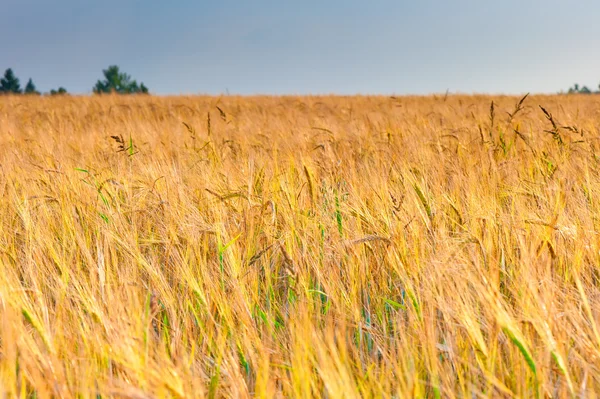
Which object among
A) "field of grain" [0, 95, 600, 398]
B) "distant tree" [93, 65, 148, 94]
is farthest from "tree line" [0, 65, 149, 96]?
"field of grain" [0, 95, 600, 398]

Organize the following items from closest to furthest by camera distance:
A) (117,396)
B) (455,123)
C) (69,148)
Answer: (117,396) → (69,148) → (455,123)

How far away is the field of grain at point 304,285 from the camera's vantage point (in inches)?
35.0

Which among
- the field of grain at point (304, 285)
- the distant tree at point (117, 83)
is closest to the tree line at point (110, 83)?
the distant tree at point (117, 83)

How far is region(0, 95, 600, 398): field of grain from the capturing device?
89cm

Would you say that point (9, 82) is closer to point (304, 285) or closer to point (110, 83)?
point (110, 83)

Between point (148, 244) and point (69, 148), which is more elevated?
point (69, 148)

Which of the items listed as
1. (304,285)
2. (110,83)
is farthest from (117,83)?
(304,285)

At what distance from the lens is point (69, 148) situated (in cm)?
379

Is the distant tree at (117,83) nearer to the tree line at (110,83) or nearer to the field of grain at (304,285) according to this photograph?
the tree line at (110,83)

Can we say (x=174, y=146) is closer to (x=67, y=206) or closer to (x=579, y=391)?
(x=67, y=206)

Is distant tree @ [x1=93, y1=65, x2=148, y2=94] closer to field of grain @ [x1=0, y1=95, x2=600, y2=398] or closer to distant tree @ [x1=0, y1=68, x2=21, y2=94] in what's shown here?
distant tree @ [x1=0, y1=68, x2=21, y2=94]

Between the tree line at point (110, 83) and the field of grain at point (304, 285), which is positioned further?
the tree line at point (110, 83)

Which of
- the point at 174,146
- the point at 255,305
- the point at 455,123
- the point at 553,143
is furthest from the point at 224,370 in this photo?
the point at 455,123

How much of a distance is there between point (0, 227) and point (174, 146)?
216 centimetres
